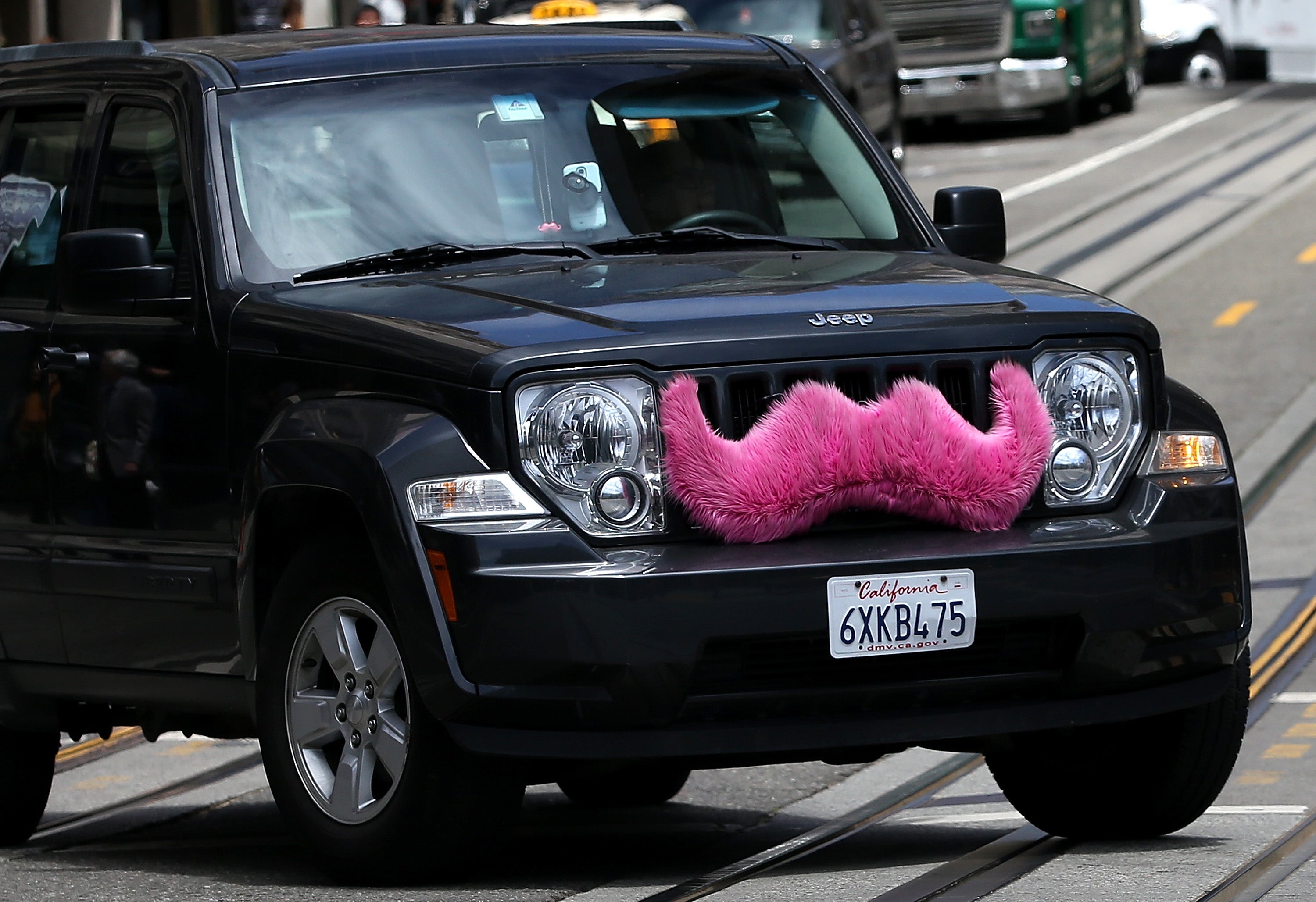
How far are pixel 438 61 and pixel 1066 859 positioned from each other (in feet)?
7.97

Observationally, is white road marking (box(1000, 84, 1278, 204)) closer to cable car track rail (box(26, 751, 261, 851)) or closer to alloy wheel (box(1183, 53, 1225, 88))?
alloy wheel (box(1183, 53, 1225, 88))

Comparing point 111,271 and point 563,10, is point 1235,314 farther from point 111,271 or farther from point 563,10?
point 111,271

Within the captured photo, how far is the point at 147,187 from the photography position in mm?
6434

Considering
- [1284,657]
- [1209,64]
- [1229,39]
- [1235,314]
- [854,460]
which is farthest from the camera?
[1209,64]

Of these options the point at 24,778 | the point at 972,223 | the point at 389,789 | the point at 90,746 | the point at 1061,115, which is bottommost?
the point at 90,746

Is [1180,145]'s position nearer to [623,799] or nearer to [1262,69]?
[1262,69]

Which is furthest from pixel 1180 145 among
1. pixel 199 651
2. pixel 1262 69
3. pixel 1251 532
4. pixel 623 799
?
pixel 199 651

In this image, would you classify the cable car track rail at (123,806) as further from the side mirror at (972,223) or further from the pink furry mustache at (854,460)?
the side mirror at (972,223)

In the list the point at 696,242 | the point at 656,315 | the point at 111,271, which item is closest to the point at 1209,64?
the point at 696,242

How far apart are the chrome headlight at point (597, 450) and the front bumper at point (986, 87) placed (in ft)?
66.6

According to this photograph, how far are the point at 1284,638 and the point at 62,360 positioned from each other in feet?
14.7

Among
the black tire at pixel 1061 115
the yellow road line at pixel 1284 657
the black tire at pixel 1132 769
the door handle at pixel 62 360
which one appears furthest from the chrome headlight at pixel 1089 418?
the black tire at pixel 1061 115

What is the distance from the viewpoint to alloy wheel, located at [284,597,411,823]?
538 cm

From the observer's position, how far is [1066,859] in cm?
577
